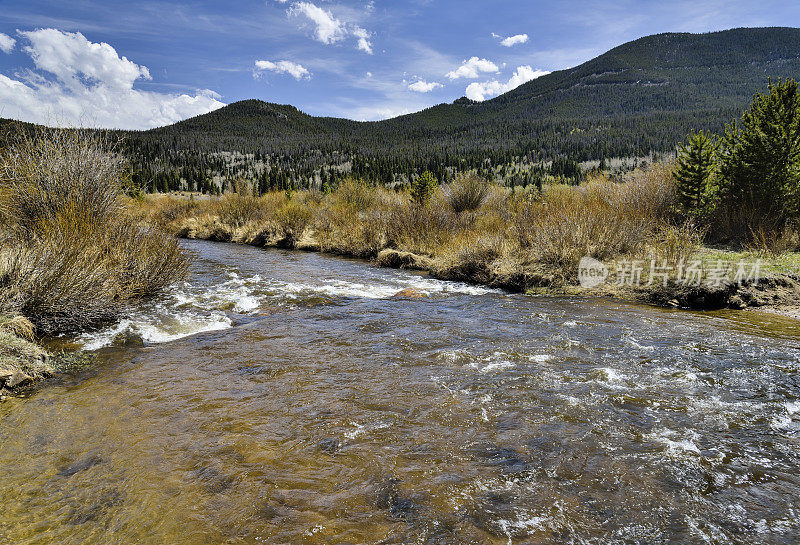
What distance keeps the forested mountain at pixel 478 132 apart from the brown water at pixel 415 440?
205 ft

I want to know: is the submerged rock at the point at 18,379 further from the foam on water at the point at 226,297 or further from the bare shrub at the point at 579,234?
the bare shrub at the point at 579,234

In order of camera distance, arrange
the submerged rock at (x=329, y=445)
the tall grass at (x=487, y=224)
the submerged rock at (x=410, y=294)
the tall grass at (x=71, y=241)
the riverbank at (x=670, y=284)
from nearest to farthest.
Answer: the submerged rock at (x=329, y=445)
the tall grass at (x=71, y=241)
the riverbank at (x=670, y=284)
the submerged rock at (x=410, y=294)
the tall grass at (x=487, y=224)

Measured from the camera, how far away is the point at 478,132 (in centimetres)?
13825

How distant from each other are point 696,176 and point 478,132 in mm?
135666

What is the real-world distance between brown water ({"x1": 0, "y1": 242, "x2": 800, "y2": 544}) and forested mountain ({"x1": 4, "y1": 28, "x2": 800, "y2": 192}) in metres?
62.6

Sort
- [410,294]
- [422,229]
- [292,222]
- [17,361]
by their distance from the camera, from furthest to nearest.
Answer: [292,222], [422,229], [410,294], [17,361]

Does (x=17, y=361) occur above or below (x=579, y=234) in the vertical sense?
below

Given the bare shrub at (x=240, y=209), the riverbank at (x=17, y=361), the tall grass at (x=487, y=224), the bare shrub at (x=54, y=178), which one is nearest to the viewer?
the riverbank at (x=17, y=361)

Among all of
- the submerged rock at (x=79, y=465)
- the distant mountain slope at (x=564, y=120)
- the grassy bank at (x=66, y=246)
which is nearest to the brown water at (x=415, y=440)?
the submerged rock at (x=79, y=465)

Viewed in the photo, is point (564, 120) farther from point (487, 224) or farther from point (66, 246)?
point (66, 246)

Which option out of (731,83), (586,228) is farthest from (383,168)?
(731,83)

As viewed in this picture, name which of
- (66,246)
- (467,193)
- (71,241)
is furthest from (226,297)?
(467,193)

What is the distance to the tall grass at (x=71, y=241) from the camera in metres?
5.07

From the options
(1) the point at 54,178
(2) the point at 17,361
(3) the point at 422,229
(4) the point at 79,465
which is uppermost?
(1) the point at 54,178
